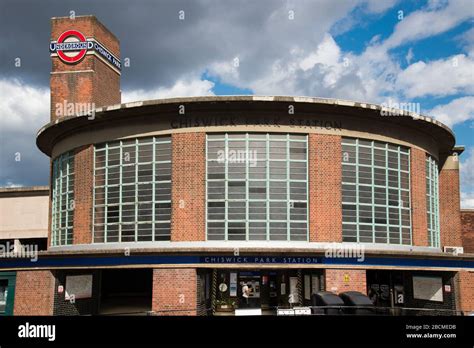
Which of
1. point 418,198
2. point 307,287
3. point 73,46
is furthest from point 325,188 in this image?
point 73,46

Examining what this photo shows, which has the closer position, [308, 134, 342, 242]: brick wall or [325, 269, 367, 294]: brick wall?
[325, 269, 367, 294]: brick wall

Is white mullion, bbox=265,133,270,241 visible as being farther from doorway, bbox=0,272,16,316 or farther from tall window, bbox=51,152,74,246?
doorway, bbox=0,272,16,316

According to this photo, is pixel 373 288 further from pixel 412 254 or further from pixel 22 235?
pixel 22 235

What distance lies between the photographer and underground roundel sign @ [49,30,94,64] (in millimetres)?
37969

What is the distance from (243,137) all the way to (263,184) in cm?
244

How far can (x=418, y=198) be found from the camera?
26.8 m

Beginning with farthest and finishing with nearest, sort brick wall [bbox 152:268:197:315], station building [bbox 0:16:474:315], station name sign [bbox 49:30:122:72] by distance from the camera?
station name sign [bbox 49:30:122:72] → station building [bbox 0:16:474:315] → brick wall [bbox 152:268:197:315]

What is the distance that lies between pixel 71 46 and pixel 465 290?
31.0 metres

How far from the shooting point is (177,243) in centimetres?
2352

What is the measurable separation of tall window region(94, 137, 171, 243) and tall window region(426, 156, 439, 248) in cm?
1439

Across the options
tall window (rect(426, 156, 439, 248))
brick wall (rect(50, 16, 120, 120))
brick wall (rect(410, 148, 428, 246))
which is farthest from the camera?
brick wall (rect(50, 16, 120, 120))

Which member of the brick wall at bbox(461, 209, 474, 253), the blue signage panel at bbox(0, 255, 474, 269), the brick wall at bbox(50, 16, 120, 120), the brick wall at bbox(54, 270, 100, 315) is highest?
the brick wall at bbox(50, 16, 120, 120)

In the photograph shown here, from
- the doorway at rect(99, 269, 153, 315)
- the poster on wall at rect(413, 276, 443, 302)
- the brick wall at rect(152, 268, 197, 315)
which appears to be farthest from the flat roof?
the doorway at rect(99, 269, 153, 315)

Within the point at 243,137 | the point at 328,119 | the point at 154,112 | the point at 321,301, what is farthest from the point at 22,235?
the point at 321,301
